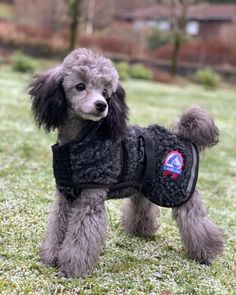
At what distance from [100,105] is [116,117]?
0.32 metres

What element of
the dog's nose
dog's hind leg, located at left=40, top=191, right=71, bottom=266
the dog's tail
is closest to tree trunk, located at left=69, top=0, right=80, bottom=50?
the dog's tail

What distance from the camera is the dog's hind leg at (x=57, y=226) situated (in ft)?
13.5

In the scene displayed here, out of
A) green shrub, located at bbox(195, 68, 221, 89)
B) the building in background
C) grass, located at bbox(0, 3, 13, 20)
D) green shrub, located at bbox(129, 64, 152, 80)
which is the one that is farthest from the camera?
the building in background

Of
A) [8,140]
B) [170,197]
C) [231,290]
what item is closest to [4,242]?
[170,197]

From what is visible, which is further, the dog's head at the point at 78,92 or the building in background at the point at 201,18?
the building in background at the point at 201,18

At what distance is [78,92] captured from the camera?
3689 mm

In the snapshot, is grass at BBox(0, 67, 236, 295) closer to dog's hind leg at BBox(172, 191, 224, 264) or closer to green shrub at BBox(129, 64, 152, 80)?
dog's hind leg at BBox(172, 191, 224, 264)

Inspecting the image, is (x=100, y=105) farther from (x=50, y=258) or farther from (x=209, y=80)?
(x=209, y=80)

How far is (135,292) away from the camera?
12.6 feet

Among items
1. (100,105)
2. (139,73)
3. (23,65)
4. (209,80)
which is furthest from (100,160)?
(209,80)

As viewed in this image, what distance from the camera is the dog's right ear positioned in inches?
146

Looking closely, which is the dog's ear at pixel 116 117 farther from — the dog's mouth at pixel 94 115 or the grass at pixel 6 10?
the grass at pixel 6 10

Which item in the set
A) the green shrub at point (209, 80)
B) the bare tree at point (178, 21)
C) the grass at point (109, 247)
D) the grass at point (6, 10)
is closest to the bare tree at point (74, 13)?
the bare tree at point (178, 21)

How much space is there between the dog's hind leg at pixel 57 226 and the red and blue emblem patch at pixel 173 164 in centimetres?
93
